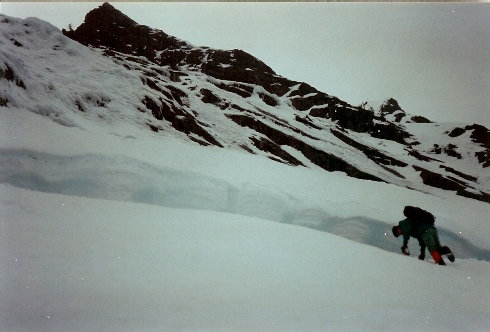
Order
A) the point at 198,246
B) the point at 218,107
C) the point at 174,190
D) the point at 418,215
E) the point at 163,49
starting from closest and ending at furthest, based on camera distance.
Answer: the point at 198,246 < the point at 174,190 < the point at 418,215 < the point at 163,49 < the point at 218,107

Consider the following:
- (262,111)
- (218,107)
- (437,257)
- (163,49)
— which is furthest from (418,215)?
(163,49)

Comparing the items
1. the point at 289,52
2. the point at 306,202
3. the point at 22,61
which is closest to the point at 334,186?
the point at 306,202

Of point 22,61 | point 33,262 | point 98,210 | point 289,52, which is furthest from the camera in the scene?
point 289,52

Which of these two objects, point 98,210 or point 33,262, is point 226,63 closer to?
point 98,210

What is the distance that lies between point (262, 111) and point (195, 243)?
5.59ft

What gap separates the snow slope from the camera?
3.01 meters

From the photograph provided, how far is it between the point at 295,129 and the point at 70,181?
2288mm

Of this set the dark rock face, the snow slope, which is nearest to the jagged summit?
the dark rock face

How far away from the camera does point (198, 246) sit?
11.0 ft

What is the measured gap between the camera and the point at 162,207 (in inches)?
137

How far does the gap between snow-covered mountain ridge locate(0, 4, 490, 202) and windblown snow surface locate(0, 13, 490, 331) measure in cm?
10

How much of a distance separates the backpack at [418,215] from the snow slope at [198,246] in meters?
0.10

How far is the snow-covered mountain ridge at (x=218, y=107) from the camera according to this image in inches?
143

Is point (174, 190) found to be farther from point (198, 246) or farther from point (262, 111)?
point (262, 111)
